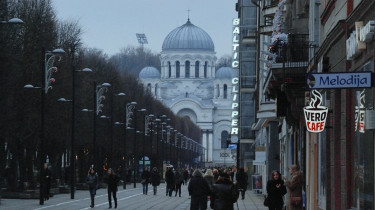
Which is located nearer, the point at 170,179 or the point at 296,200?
the point at 296,200

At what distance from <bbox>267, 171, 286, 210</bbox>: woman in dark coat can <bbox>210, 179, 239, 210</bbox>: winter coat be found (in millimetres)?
1128

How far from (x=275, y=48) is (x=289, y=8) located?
9253 mm

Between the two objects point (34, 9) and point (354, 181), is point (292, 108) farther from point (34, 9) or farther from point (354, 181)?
point (34, 9)

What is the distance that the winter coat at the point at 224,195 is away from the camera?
26359mm

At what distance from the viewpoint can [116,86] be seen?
107 m

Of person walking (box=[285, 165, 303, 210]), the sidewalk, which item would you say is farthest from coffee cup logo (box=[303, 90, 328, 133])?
the sidewalk

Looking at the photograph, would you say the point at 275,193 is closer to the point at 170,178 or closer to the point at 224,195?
the point at 224,195

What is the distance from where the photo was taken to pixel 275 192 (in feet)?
90.2

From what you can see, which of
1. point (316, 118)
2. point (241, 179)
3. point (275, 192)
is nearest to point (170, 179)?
point (241, 179)

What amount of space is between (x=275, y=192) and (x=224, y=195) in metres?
1.61

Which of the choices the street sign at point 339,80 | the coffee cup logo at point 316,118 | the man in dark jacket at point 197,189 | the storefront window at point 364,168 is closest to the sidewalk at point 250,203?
the man in dark jacket at point 197,189

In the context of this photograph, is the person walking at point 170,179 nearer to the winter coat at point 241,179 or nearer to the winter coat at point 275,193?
the winter coat at point 241,179

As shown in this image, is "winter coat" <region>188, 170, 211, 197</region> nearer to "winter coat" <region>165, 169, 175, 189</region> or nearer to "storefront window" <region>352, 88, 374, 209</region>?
"storefront window" <region>352, 88, 374, 209</region>

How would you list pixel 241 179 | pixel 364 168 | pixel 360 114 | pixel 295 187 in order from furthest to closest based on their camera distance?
pixel 241 179 < pixel 295 187 < pixel 360 114 < pixel 364 168
